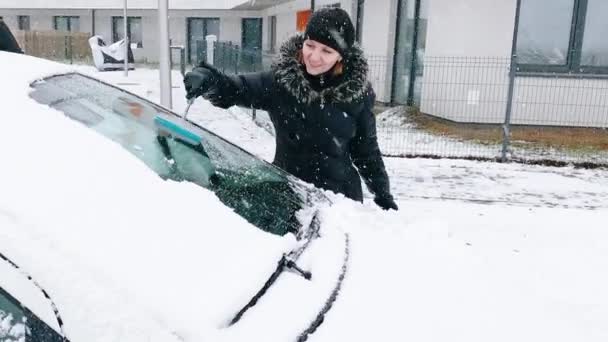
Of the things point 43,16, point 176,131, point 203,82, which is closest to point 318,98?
point 203,82

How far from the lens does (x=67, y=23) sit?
3203cm

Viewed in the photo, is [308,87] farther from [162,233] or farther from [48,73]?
[162,233]

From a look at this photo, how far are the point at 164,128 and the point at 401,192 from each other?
4.54 metres

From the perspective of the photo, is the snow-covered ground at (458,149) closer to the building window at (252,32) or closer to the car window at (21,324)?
the car window at (21,324)

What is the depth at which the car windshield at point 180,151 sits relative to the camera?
1.90 metres

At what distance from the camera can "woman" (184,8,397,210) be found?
2.70 meters

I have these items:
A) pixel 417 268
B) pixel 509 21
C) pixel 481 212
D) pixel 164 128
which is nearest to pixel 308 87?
pixel 164 128

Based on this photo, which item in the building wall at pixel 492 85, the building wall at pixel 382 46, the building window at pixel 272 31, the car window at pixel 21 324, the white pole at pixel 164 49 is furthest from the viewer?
the building window at pixel 272 31

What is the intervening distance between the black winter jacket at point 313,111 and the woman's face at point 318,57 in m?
0.05

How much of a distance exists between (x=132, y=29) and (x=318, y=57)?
99.7 ft

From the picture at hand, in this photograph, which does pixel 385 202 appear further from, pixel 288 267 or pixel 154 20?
pixel 154 20

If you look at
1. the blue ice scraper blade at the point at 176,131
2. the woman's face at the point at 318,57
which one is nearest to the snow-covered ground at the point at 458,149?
the woman's face at the point at 318,57

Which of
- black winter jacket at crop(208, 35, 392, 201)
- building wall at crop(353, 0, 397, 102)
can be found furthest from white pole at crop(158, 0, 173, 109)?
building wall at crop(353, 0, 397, 102)

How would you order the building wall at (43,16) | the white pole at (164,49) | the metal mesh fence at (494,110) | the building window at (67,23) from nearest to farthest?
1. the white pole at (164,49)
2. the metal mesh fence at (494,110)
3. the building wall at (43,16)
4. the building window at (67,23)
